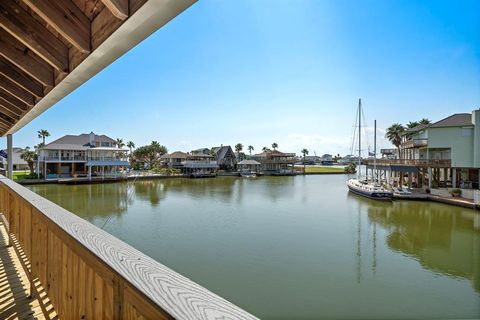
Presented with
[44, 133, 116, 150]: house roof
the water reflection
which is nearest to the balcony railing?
the water reflection

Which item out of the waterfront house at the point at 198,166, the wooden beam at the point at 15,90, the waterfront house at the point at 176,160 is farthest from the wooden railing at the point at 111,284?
the waterfront house at the point at 176,160

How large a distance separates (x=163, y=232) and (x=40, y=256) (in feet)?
34.4

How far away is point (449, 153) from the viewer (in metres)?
20.9

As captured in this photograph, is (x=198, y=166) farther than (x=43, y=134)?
Yes

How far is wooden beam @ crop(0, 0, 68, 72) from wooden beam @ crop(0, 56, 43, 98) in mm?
887

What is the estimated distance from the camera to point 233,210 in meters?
17.4

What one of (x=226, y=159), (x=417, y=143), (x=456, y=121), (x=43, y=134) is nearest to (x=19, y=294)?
(x=456, y=121)

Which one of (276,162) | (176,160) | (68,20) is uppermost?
(68,20)

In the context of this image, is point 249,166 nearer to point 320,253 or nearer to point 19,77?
point 320,253

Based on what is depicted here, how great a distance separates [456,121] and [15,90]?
89.8ft

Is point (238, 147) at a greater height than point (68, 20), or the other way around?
point (238, 147)

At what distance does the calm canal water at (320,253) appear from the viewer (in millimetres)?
6449

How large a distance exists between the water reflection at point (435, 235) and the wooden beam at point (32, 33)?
10849 millimetres

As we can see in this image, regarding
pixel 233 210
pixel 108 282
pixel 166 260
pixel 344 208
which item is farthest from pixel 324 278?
pixel 344 208
